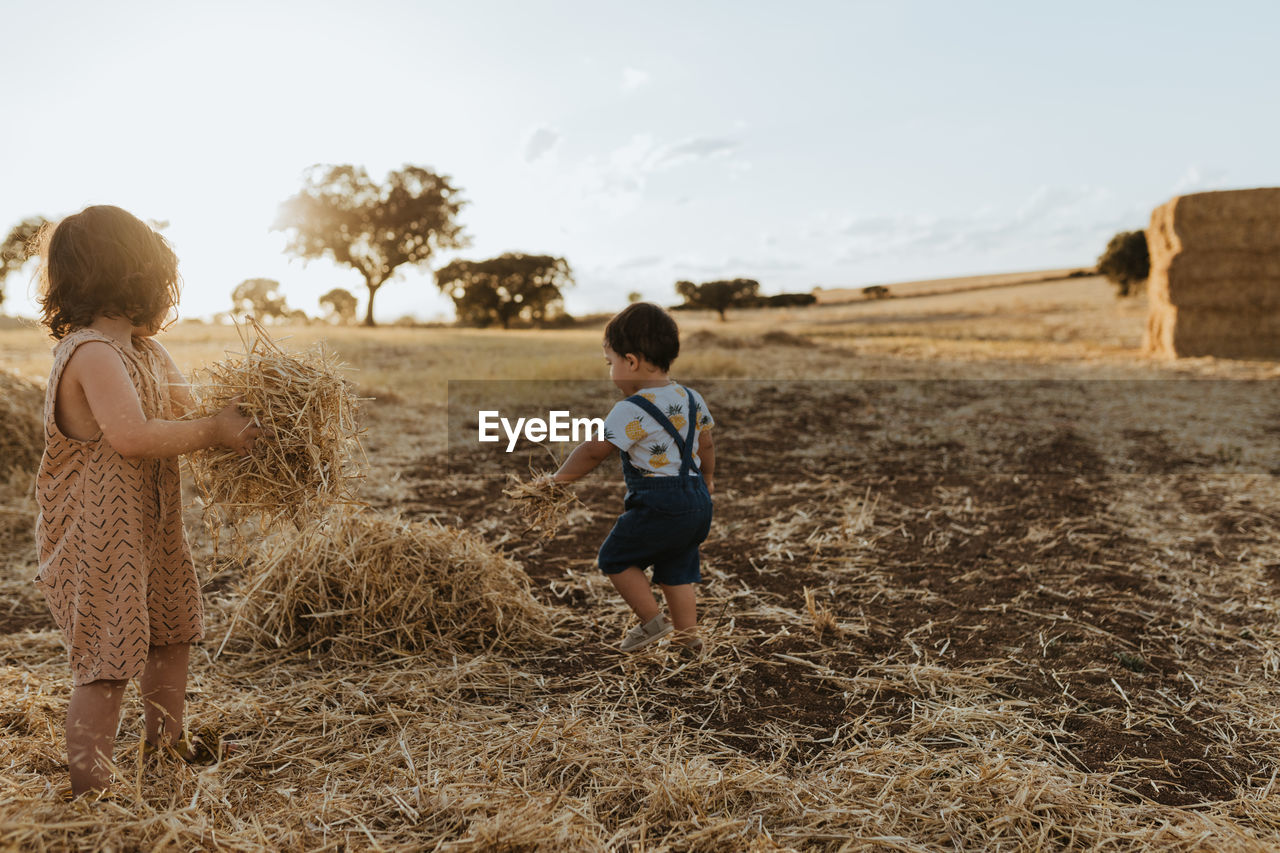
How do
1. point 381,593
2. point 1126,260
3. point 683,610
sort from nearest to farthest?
point 683,610
point 381,593
point 1126,260

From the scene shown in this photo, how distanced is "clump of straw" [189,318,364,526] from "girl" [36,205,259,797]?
128 mm

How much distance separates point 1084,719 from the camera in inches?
131

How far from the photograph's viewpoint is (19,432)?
7.11 m

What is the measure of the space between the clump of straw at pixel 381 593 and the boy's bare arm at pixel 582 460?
0.89m

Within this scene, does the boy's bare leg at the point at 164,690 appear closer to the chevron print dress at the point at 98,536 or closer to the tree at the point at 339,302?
the chevron print dress at the point at 98,536

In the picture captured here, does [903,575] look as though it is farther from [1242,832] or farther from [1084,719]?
[1242,832]

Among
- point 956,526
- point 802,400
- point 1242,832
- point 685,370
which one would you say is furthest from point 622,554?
point 685,370

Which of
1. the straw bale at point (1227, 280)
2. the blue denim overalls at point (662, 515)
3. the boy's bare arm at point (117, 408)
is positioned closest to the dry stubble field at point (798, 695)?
the blue denim overalls at point (662, 515)

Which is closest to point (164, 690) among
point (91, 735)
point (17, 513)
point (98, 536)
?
point (91, 735)

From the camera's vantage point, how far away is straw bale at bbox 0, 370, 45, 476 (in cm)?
701

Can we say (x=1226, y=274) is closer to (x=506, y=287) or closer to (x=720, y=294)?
(x=720, y=294)

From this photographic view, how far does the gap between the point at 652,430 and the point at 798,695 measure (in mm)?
1270

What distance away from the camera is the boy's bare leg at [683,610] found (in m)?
3.89

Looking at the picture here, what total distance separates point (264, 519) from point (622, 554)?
1508 millimetres
